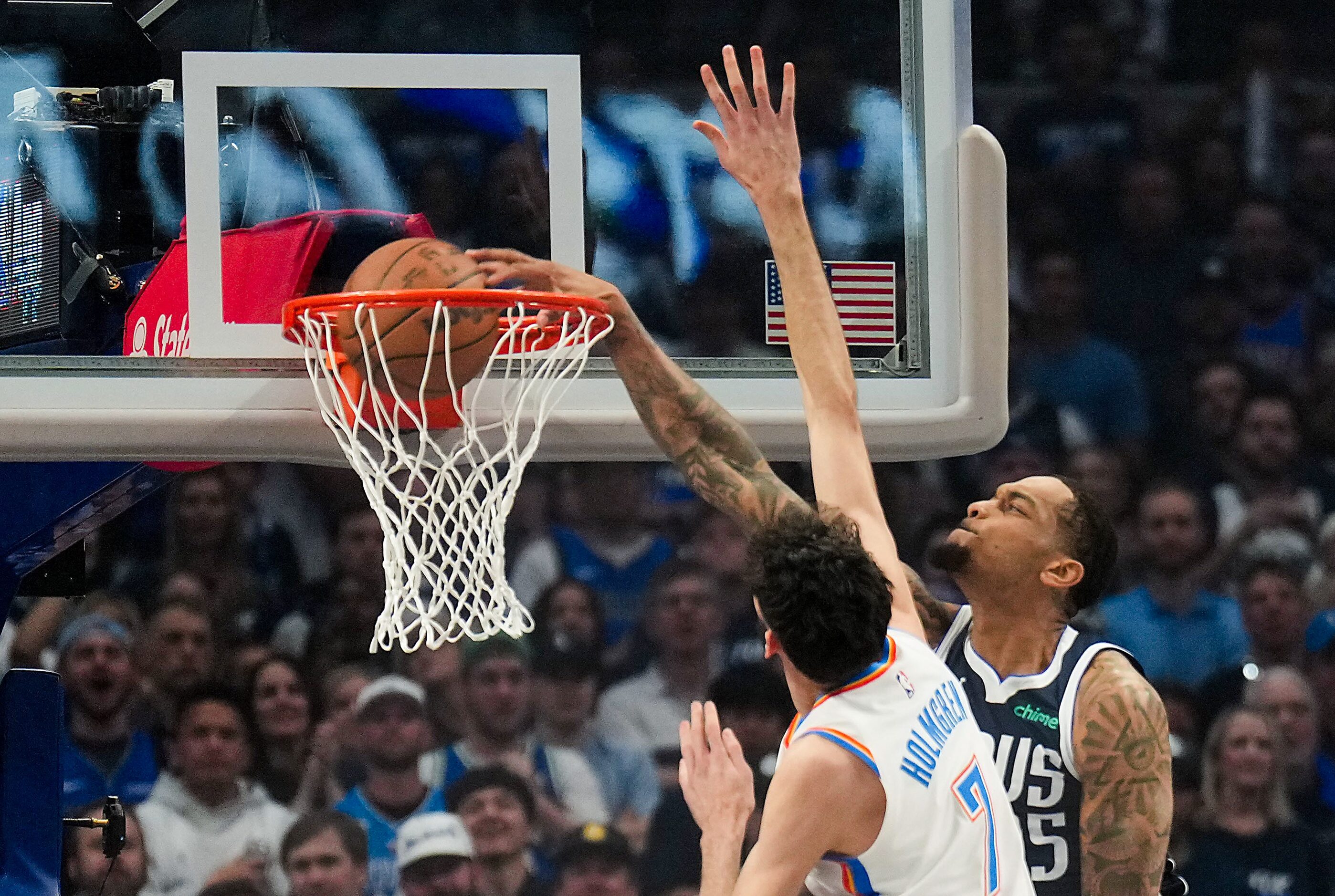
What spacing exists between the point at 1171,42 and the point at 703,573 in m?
2.43

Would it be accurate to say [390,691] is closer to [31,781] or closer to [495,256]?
[31,781]

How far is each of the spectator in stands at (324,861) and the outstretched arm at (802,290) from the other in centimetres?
228

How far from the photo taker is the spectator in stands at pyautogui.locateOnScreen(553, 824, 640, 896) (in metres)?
4.18

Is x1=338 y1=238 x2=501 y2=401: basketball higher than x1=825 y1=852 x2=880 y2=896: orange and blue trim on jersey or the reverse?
higher

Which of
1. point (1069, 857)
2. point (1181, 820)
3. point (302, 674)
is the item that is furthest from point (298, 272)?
point (1181, 820)

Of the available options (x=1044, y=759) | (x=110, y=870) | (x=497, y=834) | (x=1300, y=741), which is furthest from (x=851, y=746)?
(x=1300, y=741)

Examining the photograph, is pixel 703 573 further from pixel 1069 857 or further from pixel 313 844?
pixel 1069 857

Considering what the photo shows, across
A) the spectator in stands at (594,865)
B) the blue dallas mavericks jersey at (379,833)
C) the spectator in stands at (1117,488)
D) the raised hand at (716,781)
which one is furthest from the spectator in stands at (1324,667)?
the raised hand at (716,781)

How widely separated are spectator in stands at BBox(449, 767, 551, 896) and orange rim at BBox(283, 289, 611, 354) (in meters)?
2.05

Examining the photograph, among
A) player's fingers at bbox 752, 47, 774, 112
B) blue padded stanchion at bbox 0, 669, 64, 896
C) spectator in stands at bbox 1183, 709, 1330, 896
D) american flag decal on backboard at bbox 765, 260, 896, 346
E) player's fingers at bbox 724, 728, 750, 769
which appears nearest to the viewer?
player's fingers at bbox 724, 728, 750, 769

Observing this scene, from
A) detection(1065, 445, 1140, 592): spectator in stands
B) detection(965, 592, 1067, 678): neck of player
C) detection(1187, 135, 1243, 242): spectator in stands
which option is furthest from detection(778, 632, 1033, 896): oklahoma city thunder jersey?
detection(1187, 135, 1243, 242): spectator in stands

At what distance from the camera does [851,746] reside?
70.9 inches

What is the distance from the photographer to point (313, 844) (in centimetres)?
407

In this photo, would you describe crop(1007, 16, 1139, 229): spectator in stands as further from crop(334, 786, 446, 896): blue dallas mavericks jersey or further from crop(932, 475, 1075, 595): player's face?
crop(334, 786, 446, 896): blue dallas mavericks jersey
